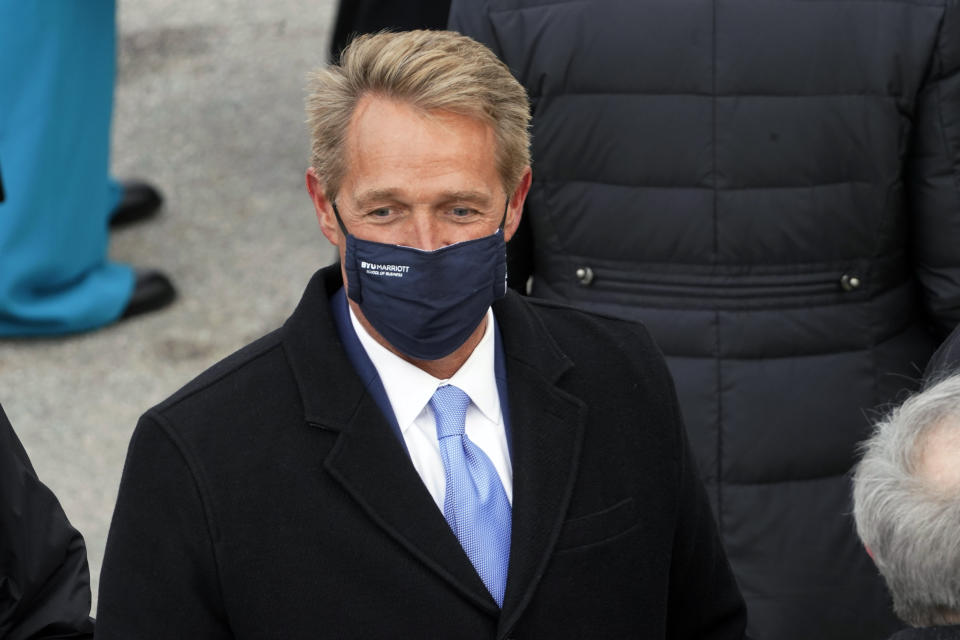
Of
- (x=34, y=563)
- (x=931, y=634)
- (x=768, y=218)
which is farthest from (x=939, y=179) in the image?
(x=34, y=563)

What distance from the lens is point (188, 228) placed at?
6.52 meters

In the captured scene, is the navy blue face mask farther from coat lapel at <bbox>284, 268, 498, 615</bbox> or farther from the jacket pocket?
the jacket pocket

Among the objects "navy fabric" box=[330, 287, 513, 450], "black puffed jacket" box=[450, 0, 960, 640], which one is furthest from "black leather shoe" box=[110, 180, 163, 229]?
"navy fabric" box=[330, 287, 513, 450]

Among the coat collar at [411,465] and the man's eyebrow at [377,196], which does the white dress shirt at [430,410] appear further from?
the man's eyebrow at [377,196]

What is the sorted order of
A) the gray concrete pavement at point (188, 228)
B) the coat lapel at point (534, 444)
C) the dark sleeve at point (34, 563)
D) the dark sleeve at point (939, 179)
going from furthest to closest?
the gray concrete pavement at point (188, 228) → the dark sleeve at point (939, 179) → the dark sleeve at point (34, 563) → the coat lapel at point (534, 444)

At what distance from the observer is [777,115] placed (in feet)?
9.71

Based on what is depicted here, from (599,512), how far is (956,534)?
581 millimetres

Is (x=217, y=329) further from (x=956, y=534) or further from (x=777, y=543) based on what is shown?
(x=956, y=534)

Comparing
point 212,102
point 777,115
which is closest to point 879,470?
point 777,115

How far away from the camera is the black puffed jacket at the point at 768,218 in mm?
2930

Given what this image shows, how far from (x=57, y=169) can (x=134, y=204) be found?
2.99 ft

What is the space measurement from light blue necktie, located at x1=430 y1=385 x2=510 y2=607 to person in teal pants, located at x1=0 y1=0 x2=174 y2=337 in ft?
11.8

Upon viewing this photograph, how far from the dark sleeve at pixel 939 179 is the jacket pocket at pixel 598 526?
1.04 m

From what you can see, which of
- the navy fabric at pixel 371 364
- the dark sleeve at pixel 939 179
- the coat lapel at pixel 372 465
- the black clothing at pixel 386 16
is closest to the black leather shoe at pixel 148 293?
the black clothing at pixel 386 16
